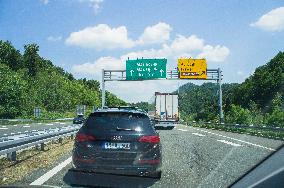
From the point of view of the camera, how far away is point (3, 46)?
10612 cm

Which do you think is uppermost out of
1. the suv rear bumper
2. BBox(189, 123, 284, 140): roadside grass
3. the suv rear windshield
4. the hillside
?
the hillside

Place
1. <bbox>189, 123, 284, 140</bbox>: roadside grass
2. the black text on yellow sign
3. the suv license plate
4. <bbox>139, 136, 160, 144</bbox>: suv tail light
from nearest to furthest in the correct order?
the suv license plate
<bbox>139, 136, 160, 144</bbox>: suv tail light
<bbox>189, 123, 284, 140</bbox>: roadside grass
the black text on yellow sign

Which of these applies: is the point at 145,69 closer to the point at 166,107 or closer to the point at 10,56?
the point at 166,107

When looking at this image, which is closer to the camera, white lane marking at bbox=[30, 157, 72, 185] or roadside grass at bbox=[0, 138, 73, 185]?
white lane marking at bbox=[30, 157, 72, 185]

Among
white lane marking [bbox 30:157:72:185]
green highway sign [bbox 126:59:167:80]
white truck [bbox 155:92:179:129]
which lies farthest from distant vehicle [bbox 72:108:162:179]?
green highway sign [bbox 126:59:167:80]

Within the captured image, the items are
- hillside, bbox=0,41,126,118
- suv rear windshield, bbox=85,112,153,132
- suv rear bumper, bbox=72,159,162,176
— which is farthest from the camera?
hillside, bbox=0,41,126,118

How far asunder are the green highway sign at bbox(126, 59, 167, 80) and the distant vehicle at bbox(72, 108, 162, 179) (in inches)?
1475

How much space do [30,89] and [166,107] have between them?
52.0 m

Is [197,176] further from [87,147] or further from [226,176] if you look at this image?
[87,147]

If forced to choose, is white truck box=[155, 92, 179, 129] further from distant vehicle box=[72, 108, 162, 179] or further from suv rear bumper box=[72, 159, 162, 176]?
suv rear bumper box=[72, 159, 162, 176]

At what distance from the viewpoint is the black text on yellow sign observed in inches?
1758

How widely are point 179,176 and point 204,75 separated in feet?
119

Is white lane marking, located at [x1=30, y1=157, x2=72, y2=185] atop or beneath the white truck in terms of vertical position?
beneath

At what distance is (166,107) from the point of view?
4097 cm
